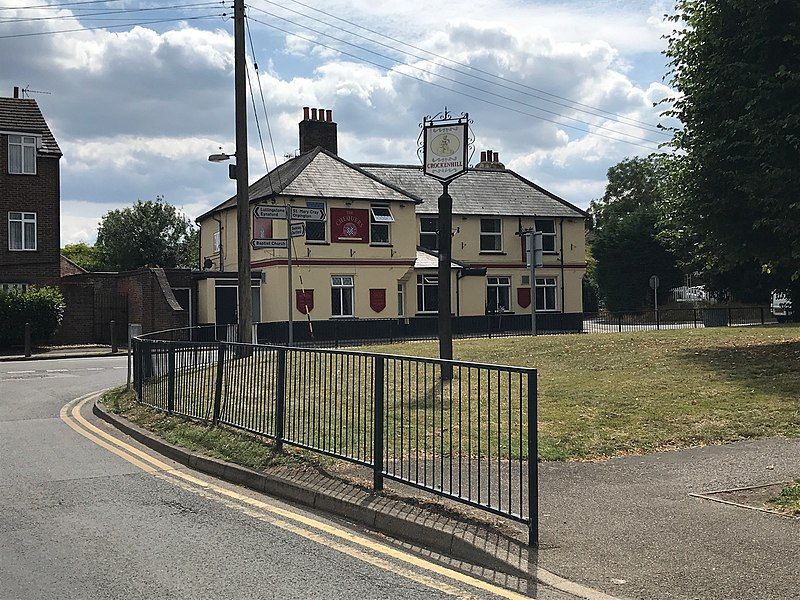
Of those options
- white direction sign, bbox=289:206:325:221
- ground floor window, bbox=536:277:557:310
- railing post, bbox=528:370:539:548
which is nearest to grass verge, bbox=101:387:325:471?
railing post, bbox=528:370:539:548

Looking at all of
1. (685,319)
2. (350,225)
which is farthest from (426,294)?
(685,319)

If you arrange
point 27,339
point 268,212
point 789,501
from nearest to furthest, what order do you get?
point 789,501 → point 268,212 → point 27,339

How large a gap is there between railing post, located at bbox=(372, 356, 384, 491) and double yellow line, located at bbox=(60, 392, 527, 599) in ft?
2.47

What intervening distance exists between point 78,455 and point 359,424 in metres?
4.34

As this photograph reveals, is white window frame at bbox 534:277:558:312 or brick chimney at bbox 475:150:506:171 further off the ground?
brick chimney at bbox 475:150:506:171

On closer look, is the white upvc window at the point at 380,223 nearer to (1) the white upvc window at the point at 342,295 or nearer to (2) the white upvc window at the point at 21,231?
(1) the white upvc window at the point at 342,295

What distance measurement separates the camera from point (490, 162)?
55500 mm

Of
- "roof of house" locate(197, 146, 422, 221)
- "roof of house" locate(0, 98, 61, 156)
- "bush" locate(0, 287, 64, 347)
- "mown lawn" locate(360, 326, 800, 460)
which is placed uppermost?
"roof of house" locate(0, 98, 61, 156)

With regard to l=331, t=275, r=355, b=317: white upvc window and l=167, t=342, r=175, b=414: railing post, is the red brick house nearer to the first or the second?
l=331, t=275, r=355, b=317: white upvc window

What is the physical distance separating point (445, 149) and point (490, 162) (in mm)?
39649

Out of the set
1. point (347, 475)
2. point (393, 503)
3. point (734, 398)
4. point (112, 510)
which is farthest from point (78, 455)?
point (734, 398)

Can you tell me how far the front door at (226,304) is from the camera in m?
38.1

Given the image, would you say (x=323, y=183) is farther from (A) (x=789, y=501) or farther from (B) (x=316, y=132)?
(A) (x=789, y=501)

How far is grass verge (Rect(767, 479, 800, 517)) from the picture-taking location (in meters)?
7.02
